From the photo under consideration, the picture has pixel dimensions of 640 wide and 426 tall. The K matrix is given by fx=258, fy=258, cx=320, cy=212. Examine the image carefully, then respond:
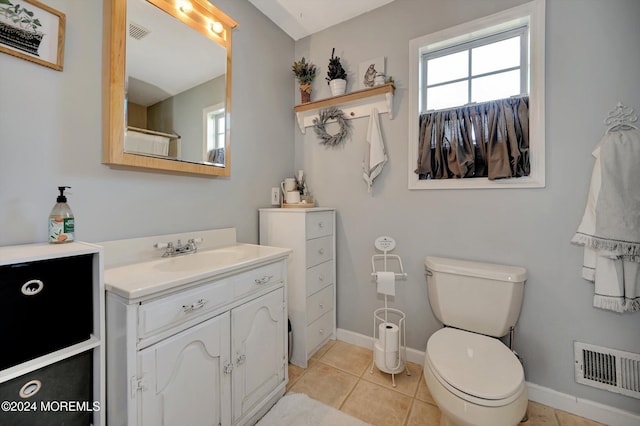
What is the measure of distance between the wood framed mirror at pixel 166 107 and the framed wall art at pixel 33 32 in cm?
16

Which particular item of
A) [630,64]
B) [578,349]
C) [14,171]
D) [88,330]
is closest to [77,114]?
[14,171]

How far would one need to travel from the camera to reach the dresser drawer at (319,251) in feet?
6.13

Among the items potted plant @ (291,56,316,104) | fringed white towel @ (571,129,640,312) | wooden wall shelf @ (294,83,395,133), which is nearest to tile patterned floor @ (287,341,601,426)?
fringed white towel @ (571,129,640,312)

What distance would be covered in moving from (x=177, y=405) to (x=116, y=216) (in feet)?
2.87

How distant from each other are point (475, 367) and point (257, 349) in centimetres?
103

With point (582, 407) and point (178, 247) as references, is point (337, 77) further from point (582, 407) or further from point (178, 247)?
point (582, 407)

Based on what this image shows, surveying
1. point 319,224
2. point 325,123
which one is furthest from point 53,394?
point 325,123

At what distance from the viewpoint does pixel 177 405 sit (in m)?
0.99

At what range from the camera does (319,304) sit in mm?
1992

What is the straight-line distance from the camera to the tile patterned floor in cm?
138

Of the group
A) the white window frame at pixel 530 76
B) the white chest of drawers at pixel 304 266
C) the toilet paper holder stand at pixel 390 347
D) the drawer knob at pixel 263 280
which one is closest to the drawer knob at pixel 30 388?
the drawer knob at pixel 263 280

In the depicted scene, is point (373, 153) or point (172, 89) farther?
point (373, 153)

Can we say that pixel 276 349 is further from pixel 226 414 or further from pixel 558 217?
pixel 558 217

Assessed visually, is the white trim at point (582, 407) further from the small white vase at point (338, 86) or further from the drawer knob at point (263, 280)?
the small white vase at point (338, 86)
